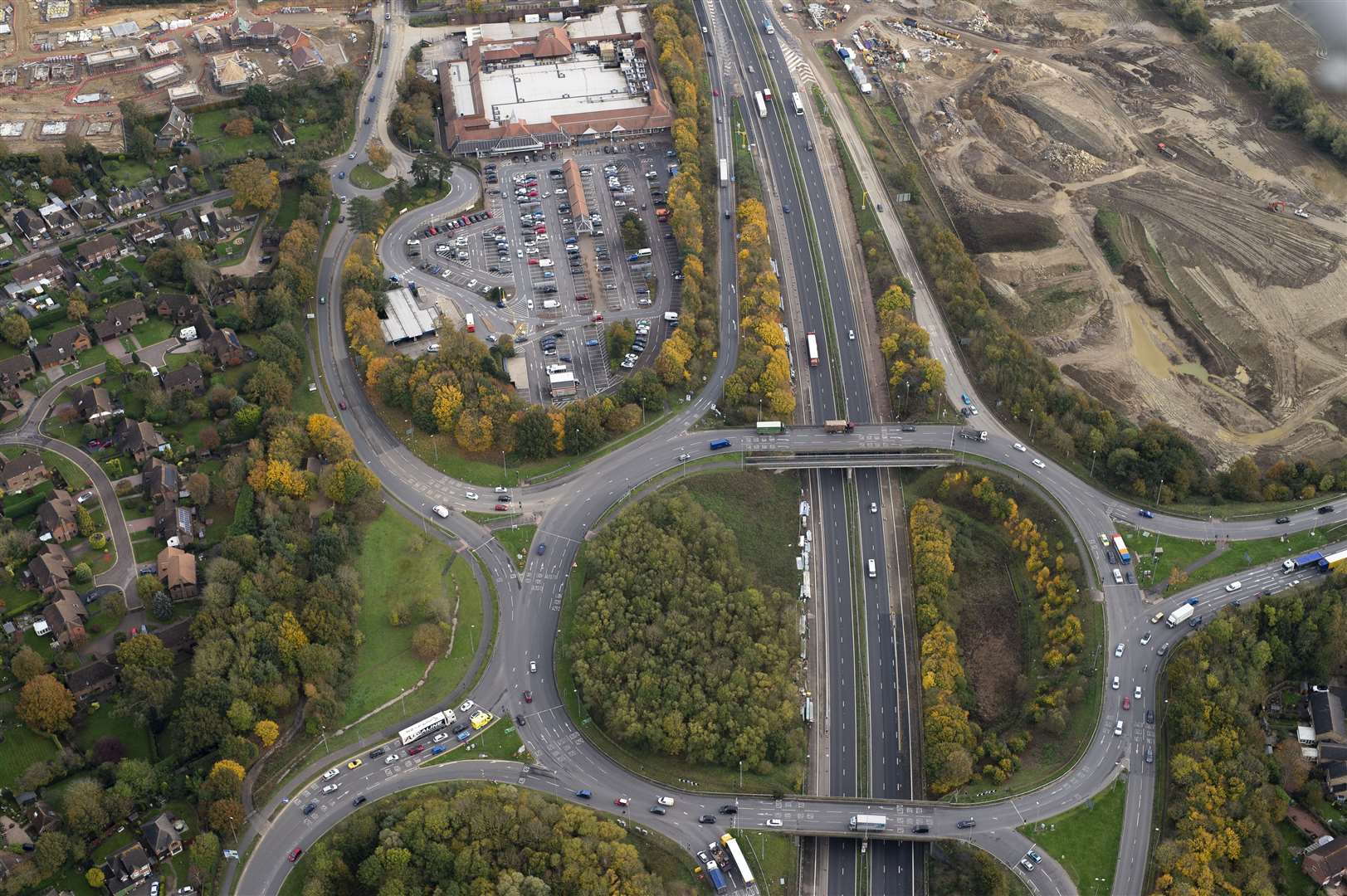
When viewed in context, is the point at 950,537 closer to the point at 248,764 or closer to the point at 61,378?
the point at 248,764

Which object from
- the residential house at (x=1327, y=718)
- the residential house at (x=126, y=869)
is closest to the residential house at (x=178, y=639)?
the residential house at (x=126, y=869)

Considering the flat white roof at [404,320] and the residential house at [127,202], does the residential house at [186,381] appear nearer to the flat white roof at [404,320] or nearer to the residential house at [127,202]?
the flat white roof at [404,320]

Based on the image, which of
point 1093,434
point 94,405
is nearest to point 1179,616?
point 1093,434

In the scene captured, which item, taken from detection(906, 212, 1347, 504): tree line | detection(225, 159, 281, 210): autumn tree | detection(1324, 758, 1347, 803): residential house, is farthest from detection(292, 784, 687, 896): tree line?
detection(225, 159, 281, 210): autumn tree

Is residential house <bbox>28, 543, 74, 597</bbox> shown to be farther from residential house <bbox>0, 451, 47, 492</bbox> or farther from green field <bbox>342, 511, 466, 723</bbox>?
green field <bbox>342, 511, 466, 723</bbox>

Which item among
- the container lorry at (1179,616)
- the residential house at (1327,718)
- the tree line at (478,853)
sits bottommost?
the residential house at (1327,718)
